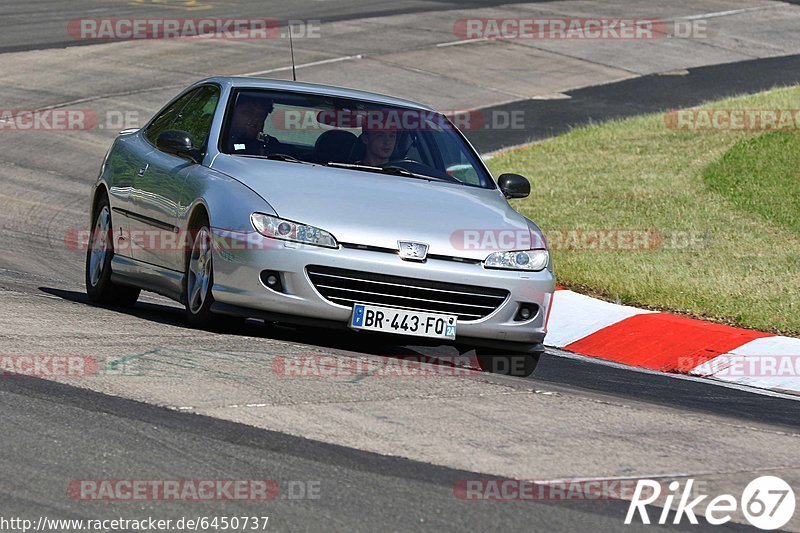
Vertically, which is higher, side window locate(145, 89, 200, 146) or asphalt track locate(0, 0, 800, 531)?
side window locate(145, 89, 200, 146)

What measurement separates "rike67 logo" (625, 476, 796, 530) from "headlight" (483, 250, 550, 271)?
249 cm

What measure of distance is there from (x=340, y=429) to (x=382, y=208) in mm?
2170

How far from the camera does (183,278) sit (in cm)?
865

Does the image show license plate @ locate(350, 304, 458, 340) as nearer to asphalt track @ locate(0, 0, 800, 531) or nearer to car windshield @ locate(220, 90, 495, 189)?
asphalt track @ locate(0, 0, 800, 531)

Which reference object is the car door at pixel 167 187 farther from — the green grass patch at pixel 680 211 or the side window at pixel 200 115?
the green grass patch at pixel 680 211

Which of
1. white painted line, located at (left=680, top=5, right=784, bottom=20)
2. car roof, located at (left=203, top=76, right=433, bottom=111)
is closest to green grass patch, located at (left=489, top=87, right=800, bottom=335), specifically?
car roof, located at (left=203, top=76, right=433, bottom=111)

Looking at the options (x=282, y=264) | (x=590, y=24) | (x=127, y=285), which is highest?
(x=282, y=264)

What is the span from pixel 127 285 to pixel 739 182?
8320 mm

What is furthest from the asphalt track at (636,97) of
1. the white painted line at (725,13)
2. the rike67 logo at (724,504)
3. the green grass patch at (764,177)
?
the rike67 logo at (724,504)

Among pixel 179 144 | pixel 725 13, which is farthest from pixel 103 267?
pixel 725 13

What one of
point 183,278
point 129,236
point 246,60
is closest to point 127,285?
point 129,236

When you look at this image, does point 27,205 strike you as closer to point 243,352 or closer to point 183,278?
point 183,278

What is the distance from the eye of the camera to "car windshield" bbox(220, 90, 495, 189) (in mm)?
9062

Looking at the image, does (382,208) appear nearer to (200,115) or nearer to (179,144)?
(179,144)
